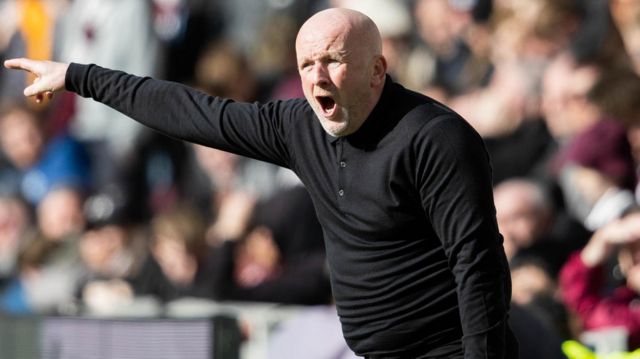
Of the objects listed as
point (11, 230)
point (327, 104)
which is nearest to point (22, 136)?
point (11, 230)

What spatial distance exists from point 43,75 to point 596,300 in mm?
3103

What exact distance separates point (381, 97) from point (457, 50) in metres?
4.32

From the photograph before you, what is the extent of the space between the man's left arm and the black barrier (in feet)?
7.55

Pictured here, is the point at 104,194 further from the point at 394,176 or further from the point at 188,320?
the point at 394,176

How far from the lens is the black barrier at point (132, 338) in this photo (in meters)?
5.98

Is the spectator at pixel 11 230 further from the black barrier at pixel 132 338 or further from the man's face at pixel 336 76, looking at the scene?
the man's face at pixel 336 76

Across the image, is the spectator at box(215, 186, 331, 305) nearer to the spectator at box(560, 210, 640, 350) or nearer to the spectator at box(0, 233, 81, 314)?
the spectator at box(560, 210, 640, 350)

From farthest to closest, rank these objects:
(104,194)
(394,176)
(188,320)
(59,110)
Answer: (59,110), (104,194), (188,320), (394,176)

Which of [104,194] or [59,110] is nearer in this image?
[104,194]

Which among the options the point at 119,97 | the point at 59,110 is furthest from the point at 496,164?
the point at 59,110

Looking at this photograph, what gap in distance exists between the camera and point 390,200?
3939 mm

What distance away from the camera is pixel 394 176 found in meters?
3.91

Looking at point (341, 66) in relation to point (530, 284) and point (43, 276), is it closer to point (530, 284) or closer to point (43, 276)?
point (530, 284)

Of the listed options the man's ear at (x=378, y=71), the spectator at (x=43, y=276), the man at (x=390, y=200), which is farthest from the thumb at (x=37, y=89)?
the spectator at (x=43, y=276)
